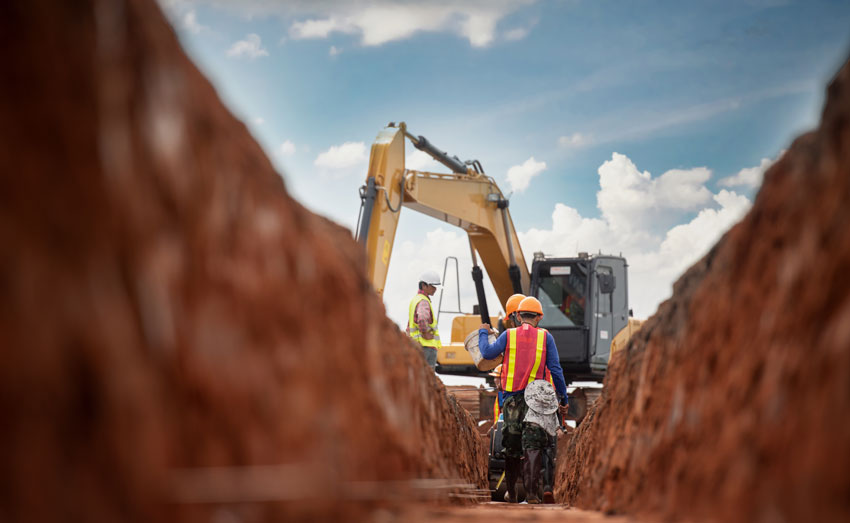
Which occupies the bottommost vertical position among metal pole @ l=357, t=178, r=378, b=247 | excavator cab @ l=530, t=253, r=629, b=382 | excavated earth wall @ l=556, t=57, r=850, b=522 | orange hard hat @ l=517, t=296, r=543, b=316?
excavated earth wall @ l=556, t=57, r=850, b=522

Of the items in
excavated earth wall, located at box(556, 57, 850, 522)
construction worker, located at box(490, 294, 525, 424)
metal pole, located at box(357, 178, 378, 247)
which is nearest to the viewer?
excavated earth wall, located at box(556, 57, 850, 522)

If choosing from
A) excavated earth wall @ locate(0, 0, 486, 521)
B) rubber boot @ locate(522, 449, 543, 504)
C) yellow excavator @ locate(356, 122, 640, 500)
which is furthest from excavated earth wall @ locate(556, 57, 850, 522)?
yellow excavator @ locate(356, 122, 640, 500)

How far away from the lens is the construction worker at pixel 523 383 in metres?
7.00

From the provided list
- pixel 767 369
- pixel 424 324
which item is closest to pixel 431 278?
pixel 424 324

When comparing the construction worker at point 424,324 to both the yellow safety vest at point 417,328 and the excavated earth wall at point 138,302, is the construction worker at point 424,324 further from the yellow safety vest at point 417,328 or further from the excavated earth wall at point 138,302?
the excavated earth wall at point 138,302

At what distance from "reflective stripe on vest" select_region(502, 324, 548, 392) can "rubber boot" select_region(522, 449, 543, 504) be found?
680 millimetres

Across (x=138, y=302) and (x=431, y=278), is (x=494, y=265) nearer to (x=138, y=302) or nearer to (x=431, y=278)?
(x=431, y=278)

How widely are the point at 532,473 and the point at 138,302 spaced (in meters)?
5.93

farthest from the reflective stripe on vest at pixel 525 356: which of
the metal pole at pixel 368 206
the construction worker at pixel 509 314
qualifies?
the metal pole at pixel 368 206

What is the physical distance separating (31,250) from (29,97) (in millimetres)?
363

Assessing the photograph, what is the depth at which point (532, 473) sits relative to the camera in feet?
22.7

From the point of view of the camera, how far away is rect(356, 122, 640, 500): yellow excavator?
11570mm

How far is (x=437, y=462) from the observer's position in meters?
4.52

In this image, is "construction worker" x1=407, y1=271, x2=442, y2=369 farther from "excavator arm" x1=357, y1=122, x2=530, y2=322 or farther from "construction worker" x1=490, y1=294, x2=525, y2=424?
"construction worker" x1=490, y1=294, x2=525, y2=424
